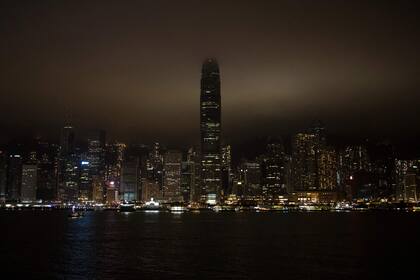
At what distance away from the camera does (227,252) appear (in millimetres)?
67875

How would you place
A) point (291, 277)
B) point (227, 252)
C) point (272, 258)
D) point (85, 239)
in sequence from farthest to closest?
point (85, 239) → point (227, 252) → point (272, 258) → point (291, 277)

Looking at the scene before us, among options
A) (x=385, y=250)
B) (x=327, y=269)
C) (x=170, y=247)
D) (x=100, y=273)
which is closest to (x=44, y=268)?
(x=100, y=273)

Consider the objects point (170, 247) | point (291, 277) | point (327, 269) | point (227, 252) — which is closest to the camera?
point (291, 277)

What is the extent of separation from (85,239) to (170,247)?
22600 millimetres

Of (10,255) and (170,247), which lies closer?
(10,255)

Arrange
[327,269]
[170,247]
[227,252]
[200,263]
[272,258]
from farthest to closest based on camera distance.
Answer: [170,247] → [227,252] → [272,258] → [200,263] → [327,269]

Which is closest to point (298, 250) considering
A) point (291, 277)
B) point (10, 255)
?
point (291, 277)

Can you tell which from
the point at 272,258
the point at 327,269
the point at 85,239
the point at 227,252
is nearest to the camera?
the point at 327,269

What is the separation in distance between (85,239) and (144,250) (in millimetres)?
24053

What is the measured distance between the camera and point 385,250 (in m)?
70.7

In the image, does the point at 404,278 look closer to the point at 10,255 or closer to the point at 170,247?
the point at 170,247

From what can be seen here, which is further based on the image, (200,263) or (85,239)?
(85,239)

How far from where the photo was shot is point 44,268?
54.8m

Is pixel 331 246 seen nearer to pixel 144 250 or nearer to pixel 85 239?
pixel 144 250
